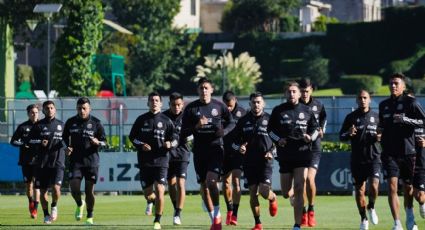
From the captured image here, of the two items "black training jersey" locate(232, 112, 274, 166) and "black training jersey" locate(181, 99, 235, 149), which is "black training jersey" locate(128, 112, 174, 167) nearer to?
"black training jersey" locate(181, 99, 235, 149)

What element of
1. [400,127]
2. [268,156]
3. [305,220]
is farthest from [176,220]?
[400,127]

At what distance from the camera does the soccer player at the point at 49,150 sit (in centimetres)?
2453

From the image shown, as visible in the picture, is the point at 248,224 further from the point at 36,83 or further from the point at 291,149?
the point at 36,83

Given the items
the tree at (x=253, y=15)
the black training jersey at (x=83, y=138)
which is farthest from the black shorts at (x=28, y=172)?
the tree at (x=253, y=15)

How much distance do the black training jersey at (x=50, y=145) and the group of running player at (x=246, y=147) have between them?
0.02 meters

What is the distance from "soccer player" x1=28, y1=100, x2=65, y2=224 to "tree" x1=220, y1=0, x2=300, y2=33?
95051 mm

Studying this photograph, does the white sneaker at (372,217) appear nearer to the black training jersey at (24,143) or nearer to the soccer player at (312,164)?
the soccer player at (312,164)

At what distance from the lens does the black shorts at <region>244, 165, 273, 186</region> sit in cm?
2117

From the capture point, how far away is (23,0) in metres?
63.1

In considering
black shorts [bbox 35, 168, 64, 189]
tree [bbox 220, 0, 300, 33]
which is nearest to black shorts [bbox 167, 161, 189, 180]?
black shorts [bbox 35, 168, 64, 189]

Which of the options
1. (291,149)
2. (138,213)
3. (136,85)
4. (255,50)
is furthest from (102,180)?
(255,50)

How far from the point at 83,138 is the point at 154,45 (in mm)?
86910

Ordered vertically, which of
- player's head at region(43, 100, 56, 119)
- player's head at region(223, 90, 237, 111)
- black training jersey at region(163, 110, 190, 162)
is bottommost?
black training jersey at region(163, 110, 190, 162)

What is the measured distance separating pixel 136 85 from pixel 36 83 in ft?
35.7
